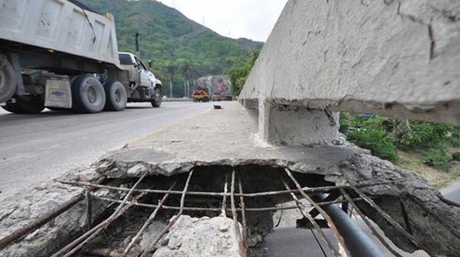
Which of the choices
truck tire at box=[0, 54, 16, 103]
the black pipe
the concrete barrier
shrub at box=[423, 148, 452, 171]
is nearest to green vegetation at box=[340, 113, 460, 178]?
shrub at box=[423, 148, 452, 171]

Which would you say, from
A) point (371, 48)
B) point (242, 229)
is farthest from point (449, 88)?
point (242, 229)

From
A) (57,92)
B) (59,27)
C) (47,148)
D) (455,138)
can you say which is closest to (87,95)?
(57,92)

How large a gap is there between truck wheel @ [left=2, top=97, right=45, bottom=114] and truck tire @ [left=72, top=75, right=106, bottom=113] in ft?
3.78

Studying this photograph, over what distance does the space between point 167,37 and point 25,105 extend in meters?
72.1

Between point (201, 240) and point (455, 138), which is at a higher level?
point (201, 240)

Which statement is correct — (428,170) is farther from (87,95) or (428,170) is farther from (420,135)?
(87,95)

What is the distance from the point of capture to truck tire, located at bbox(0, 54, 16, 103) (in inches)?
185

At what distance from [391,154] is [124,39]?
57.0 meters

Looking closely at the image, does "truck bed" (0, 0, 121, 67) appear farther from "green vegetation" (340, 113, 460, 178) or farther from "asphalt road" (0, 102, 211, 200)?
"green vegetation" (340, 113, 460, 178)

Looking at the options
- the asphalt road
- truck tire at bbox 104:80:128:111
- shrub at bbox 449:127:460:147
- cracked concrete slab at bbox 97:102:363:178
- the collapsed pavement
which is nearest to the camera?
the collapsed pavement

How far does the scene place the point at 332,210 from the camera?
6.24 feet

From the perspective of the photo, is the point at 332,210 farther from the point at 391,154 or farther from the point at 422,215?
the point at 391,154

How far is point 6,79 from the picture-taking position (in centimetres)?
479

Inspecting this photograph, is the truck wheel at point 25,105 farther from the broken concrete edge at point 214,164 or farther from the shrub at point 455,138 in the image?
the shrub at point 455,138
